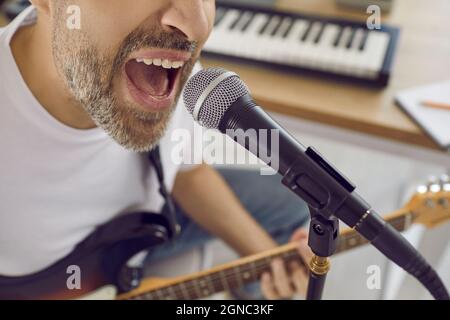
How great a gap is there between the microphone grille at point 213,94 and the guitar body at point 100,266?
42 cm

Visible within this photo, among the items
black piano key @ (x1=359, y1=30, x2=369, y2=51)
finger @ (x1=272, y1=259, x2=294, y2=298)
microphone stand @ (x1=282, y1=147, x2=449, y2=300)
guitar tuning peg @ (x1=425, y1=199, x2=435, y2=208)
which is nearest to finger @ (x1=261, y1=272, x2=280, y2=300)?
finger @ (x1=272, y1=259, x2=294, y2=298)

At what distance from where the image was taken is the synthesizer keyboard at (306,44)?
0.98m

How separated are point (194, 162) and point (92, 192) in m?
0.28

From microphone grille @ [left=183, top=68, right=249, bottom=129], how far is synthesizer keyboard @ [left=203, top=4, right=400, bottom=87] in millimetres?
558

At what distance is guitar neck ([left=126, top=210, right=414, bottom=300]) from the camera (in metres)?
0.84

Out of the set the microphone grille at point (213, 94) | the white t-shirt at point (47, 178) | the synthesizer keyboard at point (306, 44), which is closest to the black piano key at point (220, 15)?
the synthesizer keyboard at point (306, 44)

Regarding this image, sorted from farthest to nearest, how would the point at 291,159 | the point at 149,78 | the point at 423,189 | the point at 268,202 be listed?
the point at 268,202
the point at 423,189
the point at 149,78
the point at 291,159

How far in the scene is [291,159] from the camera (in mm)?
419

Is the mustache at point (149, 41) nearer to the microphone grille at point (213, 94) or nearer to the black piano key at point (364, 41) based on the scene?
the microphone grille at point (213, 94)

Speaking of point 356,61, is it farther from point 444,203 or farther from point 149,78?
point 149,78

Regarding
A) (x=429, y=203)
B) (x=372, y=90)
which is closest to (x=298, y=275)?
(x=429, y=203)

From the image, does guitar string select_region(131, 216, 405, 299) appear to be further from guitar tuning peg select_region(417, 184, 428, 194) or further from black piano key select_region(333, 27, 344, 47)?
black piano key select_region(333, 27, 344, 47)

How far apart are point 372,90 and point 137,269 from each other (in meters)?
0.60
